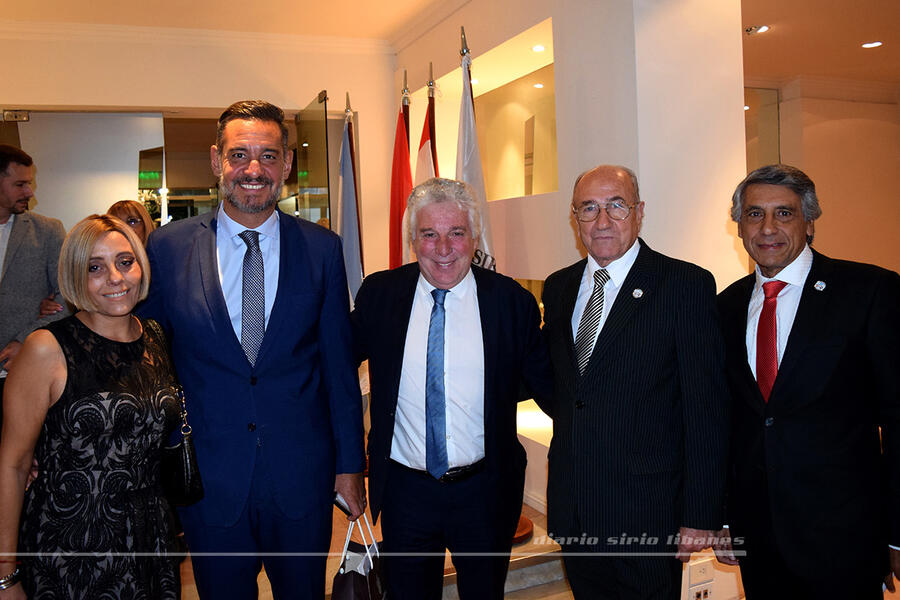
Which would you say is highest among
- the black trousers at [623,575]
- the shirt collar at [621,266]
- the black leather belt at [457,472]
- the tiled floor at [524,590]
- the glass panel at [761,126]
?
the glass panel at [761,126]

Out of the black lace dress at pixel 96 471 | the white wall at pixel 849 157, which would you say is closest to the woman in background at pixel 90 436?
the black lace dress at pixel 96 471

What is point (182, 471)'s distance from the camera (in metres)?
1.81

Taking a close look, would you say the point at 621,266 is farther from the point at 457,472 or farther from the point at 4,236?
the point at 4,236

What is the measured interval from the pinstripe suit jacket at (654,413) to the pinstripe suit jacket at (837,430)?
0.17 metres

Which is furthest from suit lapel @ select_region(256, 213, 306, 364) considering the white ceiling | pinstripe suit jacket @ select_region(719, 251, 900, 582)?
the white ceiling

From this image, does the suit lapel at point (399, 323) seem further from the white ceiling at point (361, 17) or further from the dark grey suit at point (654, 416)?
the white ceiling at point (361, 17)

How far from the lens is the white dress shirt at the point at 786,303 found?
1.93m

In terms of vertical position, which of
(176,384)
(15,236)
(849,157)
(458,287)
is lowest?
(176,384)

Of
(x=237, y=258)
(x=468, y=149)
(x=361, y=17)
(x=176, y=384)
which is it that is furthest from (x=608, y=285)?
(x=361, y=17)

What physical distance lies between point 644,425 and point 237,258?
1.24m

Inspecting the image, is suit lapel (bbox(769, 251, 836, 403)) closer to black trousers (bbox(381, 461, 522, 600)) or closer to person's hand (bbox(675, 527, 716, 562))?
person's hand (bbox(675, 527, 716, 562))

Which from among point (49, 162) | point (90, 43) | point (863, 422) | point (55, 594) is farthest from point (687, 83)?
point (49, 162)

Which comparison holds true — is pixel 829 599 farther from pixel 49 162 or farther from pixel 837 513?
pixel 49 162

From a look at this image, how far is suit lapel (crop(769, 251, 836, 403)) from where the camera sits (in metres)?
1.86
